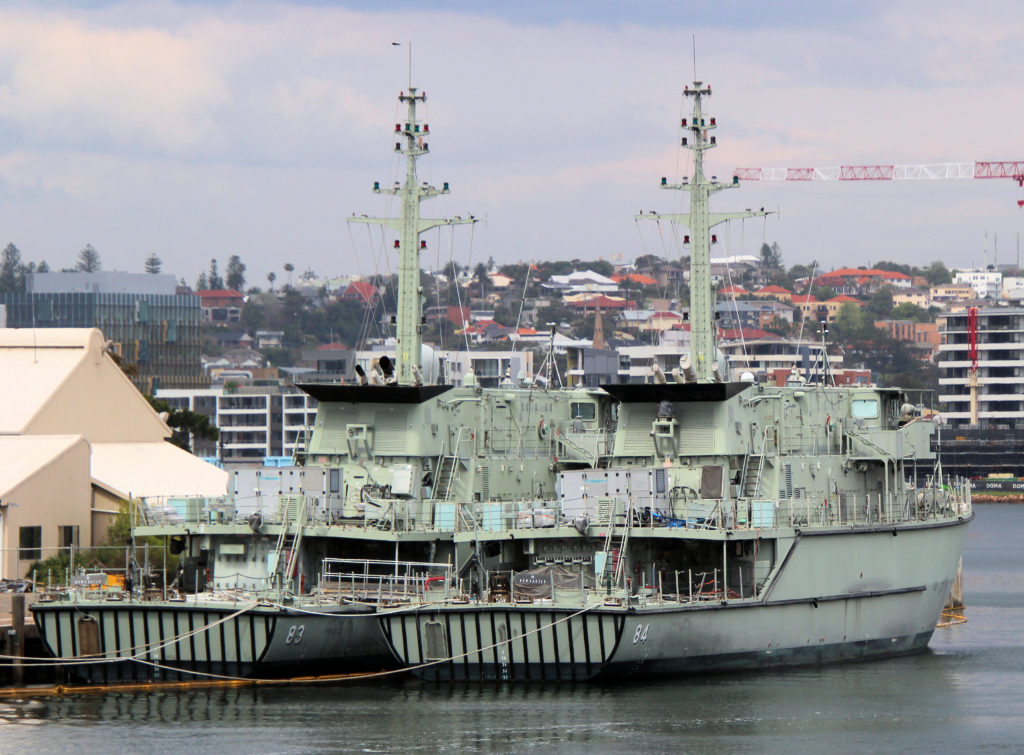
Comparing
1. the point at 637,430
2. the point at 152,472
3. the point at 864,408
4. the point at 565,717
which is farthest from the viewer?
the point at 152,472

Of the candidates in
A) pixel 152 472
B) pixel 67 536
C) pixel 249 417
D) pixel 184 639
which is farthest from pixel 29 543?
pixel 249 417

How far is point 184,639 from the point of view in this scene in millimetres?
39906

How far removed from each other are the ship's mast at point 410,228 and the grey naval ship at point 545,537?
50 mm

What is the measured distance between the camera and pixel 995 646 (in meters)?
49.9

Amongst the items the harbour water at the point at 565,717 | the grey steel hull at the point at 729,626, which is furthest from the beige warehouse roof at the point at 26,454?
the grey steel hull at the point at 729,626

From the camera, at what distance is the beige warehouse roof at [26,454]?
166 ft

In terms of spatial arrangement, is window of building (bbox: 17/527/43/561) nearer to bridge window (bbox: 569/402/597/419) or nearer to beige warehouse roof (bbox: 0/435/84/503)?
beige warehouse roof (bbox: 0/435/84/503)

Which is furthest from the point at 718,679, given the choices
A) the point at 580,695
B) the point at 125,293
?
the point at 125,293

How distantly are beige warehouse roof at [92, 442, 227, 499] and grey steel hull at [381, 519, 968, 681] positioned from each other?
19.0 m

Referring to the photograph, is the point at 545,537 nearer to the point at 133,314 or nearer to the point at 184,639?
the point at 184,639

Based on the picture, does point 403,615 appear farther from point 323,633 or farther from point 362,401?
point 362,401

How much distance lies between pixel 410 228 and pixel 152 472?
16.6 m

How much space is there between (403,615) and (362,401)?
7.34 meters

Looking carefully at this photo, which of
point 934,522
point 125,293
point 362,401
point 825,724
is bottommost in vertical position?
point 825,724
